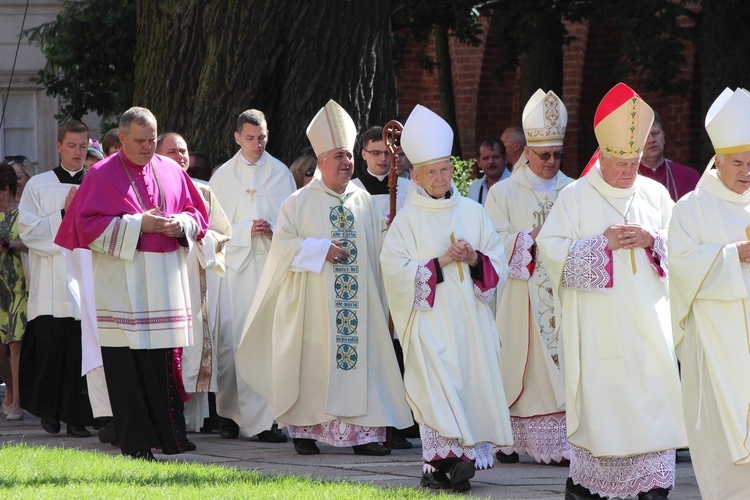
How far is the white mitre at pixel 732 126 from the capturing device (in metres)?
7.07

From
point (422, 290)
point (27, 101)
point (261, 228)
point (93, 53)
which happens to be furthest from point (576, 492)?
point (27, 101)

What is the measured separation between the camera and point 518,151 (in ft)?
37.4

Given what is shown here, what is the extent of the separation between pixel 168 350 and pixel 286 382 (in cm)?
95

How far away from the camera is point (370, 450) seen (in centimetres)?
948

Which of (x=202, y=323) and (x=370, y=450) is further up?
(x=202, y=323)

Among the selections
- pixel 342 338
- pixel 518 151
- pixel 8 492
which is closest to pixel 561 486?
pixel 342 338

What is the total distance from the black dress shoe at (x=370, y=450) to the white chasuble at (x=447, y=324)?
4.80 ft

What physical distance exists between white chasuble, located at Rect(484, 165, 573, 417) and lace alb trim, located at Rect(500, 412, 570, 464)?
50 millimetres

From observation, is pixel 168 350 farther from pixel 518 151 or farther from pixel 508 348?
pixel 518 151

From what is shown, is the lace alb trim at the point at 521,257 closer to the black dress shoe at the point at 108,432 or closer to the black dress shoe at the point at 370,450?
the black dress shoe at the point at 370,450

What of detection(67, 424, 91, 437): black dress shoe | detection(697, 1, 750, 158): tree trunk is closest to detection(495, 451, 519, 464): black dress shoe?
detection(67, 424, 91, 437): black dress shoe

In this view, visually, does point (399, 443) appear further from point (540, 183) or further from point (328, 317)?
point (540, 183)

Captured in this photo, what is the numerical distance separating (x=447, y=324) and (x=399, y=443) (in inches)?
84.0

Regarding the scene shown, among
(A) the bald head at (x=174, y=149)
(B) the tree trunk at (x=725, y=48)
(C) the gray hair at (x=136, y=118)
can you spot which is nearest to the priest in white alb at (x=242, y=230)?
(A) the bald head at (x=174, y=149)
